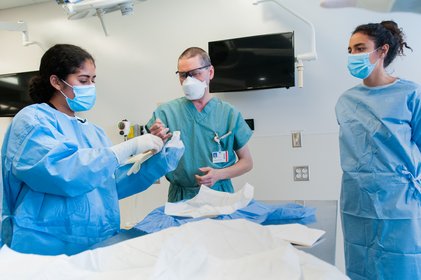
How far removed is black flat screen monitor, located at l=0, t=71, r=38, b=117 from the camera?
10.2 feet

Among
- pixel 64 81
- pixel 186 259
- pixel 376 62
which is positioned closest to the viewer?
pixel 186 259

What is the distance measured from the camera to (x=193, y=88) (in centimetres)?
165

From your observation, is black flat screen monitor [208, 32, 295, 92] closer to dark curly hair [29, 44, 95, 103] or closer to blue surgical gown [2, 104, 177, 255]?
dark curly hair [29, 44, 95, 103]

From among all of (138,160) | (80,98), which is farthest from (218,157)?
(80,98)

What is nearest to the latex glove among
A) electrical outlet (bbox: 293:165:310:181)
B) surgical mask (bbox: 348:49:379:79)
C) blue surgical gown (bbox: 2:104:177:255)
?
blue surgical gown (bbox: 2:104:177:255)

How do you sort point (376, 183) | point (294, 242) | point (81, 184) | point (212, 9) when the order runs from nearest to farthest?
point (294, 242), point (81, 184), point (376, 183), point (212, 9)

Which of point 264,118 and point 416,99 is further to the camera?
point 264,118

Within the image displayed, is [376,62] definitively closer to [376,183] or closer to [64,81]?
[376,183]

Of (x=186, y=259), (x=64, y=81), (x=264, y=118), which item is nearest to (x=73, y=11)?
(x=64, y=81)

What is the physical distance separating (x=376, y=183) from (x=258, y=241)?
2.95ft

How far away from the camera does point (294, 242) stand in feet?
2.92

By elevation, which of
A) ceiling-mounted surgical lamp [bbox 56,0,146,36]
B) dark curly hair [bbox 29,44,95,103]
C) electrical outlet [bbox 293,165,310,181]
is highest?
ceiling-mounted surgical lamp [bbox 56,0,146,36]

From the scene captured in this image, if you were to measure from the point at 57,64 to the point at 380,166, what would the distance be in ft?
4.40

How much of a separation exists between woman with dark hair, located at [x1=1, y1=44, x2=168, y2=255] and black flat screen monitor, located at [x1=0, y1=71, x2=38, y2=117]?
215cm
